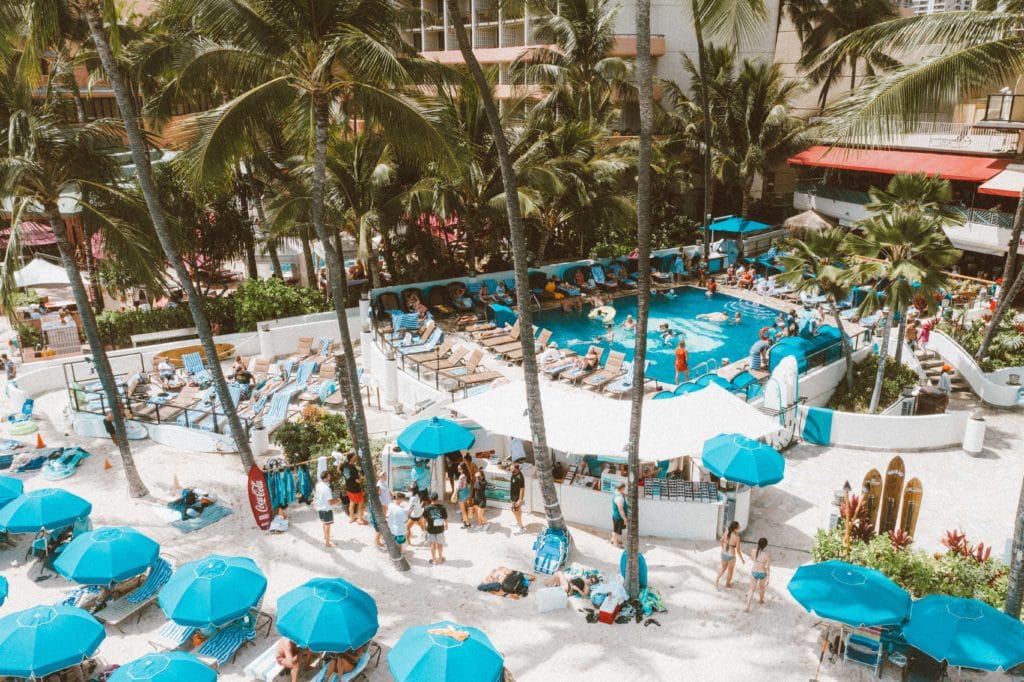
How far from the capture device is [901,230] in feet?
55.4

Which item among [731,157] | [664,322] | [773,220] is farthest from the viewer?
[773,220]

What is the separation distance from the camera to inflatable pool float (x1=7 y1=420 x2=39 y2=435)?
18.3 meters

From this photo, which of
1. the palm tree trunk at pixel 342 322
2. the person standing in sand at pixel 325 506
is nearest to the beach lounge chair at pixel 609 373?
the palm tree trunk at pixel 342 322

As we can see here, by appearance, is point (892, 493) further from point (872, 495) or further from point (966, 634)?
point (966, 634)

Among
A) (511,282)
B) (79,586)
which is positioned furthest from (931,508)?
(511,282)

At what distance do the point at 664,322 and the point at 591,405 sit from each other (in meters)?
12.9

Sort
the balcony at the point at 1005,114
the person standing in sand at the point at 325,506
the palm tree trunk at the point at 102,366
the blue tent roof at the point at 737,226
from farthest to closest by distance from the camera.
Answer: the blue tent roof at the point at 737,226
the balcony at the point at 1005,114
the palm tree trunk at the point at 102,366
the person standing in sand at the point at 325,506

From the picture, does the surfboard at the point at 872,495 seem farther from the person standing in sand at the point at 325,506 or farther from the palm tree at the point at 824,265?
the person standing in sand at the point at 325,506

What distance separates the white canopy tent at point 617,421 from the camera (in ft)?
43.9

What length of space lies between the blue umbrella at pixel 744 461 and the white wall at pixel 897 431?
4704 mm

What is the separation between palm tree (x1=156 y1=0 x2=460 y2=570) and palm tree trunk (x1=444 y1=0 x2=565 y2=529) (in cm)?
113

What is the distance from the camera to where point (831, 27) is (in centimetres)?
3522

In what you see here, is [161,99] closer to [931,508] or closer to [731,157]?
[931,508]

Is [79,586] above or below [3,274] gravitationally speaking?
below
